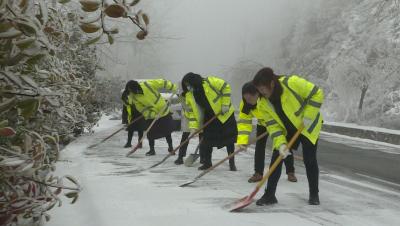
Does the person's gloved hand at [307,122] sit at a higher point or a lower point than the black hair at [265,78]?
lower

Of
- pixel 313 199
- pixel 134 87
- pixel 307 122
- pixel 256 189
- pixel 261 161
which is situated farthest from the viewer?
pixel 134 87

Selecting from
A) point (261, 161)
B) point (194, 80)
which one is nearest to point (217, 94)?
point (194, 80)

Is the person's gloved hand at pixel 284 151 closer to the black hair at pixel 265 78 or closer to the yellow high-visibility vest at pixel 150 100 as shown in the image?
the black hair at pixel 265 78

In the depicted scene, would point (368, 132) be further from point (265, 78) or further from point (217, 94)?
point (265, 78)

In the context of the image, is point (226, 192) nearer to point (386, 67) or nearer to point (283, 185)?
point (283, 185)

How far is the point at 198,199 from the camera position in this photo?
19.0ft

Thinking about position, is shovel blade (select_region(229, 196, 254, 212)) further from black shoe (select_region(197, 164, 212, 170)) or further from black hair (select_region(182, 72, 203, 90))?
black hair (select_region(182, 72, 203, 90))

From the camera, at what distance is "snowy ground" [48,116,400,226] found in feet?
16.0

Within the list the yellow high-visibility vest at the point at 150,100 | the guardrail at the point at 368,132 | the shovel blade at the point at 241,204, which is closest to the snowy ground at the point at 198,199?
the shovel blade at the point at 241,204

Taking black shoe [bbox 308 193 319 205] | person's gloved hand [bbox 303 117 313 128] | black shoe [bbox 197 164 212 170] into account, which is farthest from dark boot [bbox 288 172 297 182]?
person's gloved hand [bbox 303 117 313 128]

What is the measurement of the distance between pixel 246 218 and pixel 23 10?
10.7 feet

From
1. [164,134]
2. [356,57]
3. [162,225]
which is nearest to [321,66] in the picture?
[356,57]

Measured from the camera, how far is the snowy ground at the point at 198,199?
16.0 feet

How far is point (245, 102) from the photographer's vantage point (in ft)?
24.5
